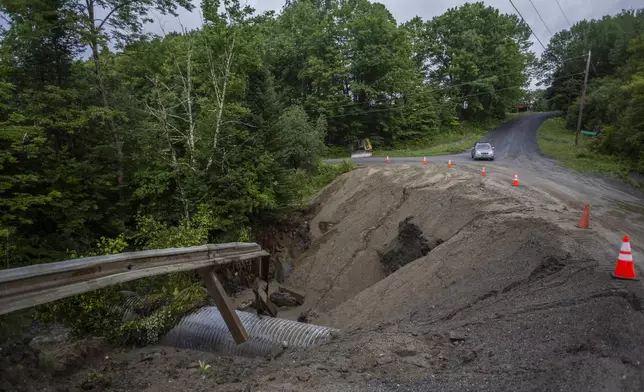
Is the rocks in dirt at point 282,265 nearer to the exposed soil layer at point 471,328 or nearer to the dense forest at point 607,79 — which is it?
the exposed soil layer at point 471,328

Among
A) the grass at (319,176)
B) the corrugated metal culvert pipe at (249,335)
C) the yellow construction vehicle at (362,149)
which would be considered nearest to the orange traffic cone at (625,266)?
the corrugated metal culvert pipe at (249,335)

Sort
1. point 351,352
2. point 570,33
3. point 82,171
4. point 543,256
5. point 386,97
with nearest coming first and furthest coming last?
point 351,352
point 543,256
point 82,171
point 386,97
point 570,33

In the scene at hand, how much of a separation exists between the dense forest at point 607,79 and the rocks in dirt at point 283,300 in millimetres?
19362

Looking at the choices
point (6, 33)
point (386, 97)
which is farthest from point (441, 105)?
point (6, 33)

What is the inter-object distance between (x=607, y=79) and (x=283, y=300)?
5011 centimetres

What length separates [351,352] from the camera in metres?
5.10

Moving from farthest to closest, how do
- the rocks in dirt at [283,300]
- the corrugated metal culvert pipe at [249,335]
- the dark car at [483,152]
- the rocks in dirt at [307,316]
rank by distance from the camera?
the dark car at [483,152], the rocks in dirt at [283,300], the rocks in dirt at [307,316], the corrugated metal culvert pipe at [249,335]

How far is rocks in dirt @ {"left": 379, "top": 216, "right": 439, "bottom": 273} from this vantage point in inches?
477

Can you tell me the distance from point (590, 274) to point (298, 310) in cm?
871

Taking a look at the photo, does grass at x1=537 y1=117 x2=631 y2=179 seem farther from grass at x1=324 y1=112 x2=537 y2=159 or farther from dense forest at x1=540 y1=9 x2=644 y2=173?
grass at x1=324 y1=112 x2=537 y2=159

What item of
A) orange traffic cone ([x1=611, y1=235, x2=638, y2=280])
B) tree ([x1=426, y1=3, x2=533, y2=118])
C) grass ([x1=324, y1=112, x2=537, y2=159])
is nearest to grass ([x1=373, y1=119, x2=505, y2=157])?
grass ([x1=324, y1=112, x2=537, y2=159])

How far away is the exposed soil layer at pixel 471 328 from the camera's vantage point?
4.18m

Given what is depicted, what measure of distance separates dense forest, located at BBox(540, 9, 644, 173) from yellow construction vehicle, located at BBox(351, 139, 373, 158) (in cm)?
1861

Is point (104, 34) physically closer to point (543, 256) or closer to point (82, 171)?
point (82, 171)
